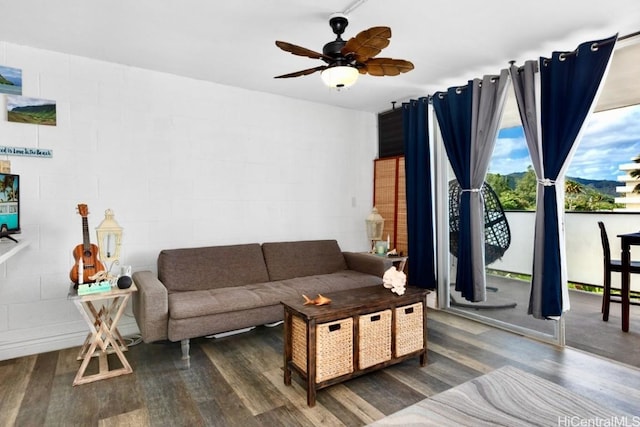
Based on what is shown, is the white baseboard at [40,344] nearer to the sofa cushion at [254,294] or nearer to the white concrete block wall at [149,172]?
the white concrete block wall at [149,172]

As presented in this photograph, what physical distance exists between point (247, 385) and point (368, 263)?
75.1 inches

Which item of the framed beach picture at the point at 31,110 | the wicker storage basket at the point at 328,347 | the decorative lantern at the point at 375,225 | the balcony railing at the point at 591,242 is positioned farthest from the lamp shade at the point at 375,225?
the framed beach picture at the point at 31,110

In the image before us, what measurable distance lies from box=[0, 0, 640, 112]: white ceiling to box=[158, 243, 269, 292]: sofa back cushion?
1.74 m

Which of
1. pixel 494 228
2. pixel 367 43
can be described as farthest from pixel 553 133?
pixel 367 43

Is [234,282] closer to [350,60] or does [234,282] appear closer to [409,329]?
[409,329]

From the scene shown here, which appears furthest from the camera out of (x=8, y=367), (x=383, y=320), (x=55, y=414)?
(x=8, y=367)

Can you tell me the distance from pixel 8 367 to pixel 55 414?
0.99 m

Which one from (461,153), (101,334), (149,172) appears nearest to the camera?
(101,334)

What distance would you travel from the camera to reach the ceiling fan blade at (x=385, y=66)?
2221 millimetres

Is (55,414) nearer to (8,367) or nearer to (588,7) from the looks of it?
(8,367)

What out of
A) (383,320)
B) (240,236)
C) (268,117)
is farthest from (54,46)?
(383,320)

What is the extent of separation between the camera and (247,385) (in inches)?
95.7

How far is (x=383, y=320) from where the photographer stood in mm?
2498

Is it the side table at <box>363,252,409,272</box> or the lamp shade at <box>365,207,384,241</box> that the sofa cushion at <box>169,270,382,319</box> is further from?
the lamp shade at <box>365,207,384,241</box>
